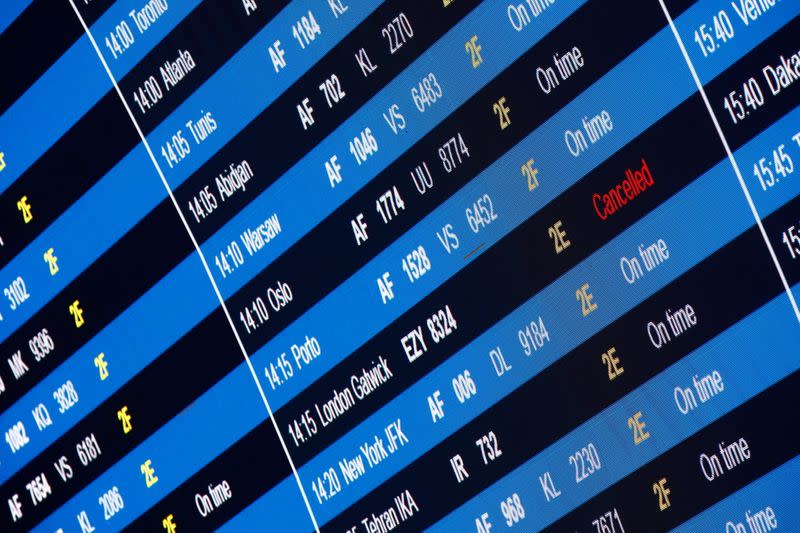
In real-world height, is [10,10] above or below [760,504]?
above

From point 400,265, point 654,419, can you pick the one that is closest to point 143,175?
point 400,265

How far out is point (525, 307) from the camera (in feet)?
7.06

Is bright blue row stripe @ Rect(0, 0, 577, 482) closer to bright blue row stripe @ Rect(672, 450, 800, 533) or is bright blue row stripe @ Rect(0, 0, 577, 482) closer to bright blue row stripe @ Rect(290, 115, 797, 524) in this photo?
bright blue row stripe @ Rect(290, 115, 797, 524)

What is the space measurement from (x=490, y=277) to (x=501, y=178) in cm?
18

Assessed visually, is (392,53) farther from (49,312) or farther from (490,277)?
(49,312)

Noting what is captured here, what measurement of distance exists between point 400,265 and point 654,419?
0.55m

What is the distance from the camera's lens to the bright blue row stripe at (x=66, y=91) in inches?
100

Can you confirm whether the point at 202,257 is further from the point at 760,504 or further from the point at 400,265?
the point at 760,504

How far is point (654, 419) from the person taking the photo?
6.71ft

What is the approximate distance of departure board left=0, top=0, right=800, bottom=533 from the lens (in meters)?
1.96

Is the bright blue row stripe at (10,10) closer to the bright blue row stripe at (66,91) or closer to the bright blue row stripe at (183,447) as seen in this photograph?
the bright blue row stripe at (66,91)

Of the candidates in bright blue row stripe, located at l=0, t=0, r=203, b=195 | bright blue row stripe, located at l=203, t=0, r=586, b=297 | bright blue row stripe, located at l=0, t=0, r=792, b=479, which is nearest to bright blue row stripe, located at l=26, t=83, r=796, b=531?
bright blue row stripe, located at l=0, t=0, r=792, b=479

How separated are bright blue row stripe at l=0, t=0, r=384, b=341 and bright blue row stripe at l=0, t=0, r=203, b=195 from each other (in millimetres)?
125

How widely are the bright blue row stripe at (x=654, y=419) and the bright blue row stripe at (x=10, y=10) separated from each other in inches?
57.9
